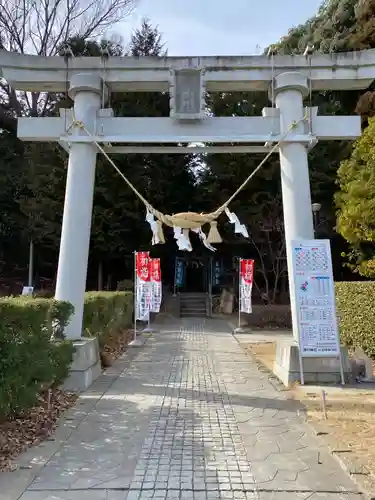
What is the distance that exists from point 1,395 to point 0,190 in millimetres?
21060

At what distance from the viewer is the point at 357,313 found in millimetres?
10461

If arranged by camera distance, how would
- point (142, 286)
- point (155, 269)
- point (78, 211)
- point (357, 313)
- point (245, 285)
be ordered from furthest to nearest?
point (245, 285) → point (155, 269) → point (142, 286) → point (357, 313) → point (78, 211)

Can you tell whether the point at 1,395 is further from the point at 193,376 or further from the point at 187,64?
the point at 187,64

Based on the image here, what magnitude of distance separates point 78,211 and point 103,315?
3.54 metres

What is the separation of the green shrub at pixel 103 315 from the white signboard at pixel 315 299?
3.97 meters

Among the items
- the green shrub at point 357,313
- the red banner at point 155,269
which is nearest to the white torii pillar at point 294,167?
the green shrub at point 357,313

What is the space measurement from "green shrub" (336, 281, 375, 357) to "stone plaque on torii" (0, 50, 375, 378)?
277cm

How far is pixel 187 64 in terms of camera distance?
26.7ft

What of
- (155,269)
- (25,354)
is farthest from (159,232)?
(155,269)

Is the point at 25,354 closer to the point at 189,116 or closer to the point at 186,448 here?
the point at 186,448

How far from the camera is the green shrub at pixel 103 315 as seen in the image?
9.27 meters

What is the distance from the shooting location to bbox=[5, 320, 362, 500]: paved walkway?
3.58 m

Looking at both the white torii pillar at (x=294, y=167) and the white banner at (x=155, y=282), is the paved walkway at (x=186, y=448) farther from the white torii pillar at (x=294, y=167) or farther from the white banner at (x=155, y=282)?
the white banner at (x=155, y=282)

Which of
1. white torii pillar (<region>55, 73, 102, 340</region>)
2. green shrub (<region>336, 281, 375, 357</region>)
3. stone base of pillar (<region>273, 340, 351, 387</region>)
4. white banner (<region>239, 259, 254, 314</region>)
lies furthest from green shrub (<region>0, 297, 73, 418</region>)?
white banner (<region>239, 259, 254, 314</region>)
